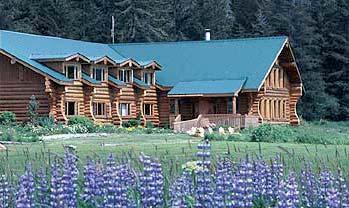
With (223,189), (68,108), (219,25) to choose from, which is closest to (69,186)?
(223,189)

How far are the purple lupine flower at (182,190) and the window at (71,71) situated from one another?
3667 cm

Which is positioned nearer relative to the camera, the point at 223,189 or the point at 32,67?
the point at 223,189

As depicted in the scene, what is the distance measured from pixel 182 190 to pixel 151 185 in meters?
0.32

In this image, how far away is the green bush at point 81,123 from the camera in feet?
132

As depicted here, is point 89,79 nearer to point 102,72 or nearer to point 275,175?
point 102,72

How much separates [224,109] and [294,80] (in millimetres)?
7644

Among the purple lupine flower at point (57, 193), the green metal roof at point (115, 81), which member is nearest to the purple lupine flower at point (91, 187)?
the purple lupine flower at point (57, 193)

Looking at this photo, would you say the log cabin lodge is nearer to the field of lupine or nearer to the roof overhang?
the roof overhang

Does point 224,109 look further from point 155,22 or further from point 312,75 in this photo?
point 155,22

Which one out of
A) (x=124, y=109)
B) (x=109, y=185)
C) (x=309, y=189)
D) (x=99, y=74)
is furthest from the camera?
(x=124, y=109)

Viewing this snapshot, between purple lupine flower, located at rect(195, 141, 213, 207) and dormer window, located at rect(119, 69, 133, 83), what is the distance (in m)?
41.2

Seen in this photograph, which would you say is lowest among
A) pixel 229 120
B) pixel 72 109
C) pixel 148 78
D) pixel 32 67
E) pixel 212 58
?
pixel 229 120

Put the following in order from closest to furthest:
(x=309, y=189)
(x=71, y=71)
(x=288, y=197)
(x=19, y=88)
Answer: (x=288, y=197) → (x=309, y=189) → (x=19, y=88) → (x=71, y=71)

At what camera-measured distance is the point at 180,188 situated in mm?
6680
